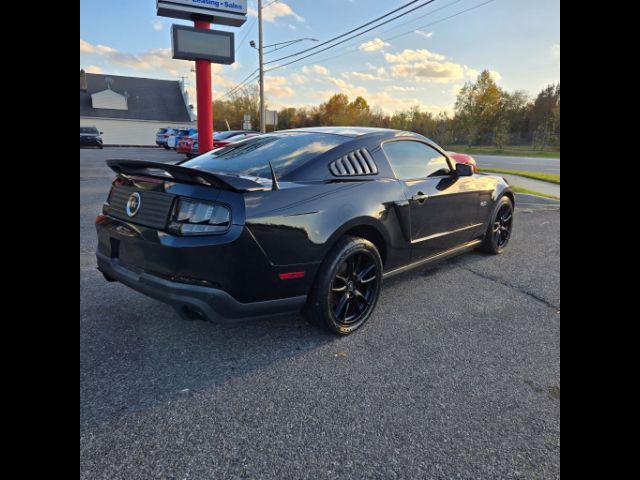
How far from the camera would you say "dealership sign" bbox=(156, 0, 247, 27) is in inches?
392

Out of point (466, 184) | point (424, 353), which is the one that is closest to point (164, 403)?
point (424, 353)

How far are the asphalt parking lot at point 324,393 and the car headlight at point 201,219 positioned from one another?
34.4 inches

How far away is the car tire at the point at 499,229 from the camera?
16.2 feet

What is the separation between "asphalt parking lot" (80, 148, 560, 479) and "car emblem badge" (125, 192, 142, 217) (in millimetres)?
900

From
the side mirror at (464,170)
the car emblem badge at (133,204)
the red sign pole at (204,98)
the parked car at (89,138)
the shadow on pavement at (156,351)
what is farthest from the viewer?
the parked car at (89,138)

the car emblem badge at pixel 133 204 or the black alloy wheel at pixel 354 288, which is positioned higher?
the car emblem badge at pixel 133 204

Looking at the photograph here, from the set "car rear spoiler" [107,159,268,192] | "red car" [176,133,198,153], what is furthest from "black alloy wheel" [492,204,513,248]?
"red car" [176,133,198,153]

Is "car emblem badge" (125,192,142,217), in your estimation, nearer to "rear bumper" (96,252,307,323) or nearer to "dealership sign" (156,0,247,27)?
"rear bumper" (96,252,307,323)

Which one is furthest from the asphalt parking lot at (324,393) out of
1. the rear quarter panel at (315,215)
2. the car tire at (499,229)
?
the car tire at (499,229)

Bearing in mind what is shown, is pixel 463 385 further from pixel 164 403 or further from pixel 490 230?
pixel 490 230

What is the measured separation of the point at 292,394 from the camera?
91.0 inches

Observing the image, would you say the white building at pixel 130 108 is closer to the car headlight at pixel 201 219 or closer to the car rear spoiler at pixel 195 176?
the car rear spoiler at pixel 195 176
